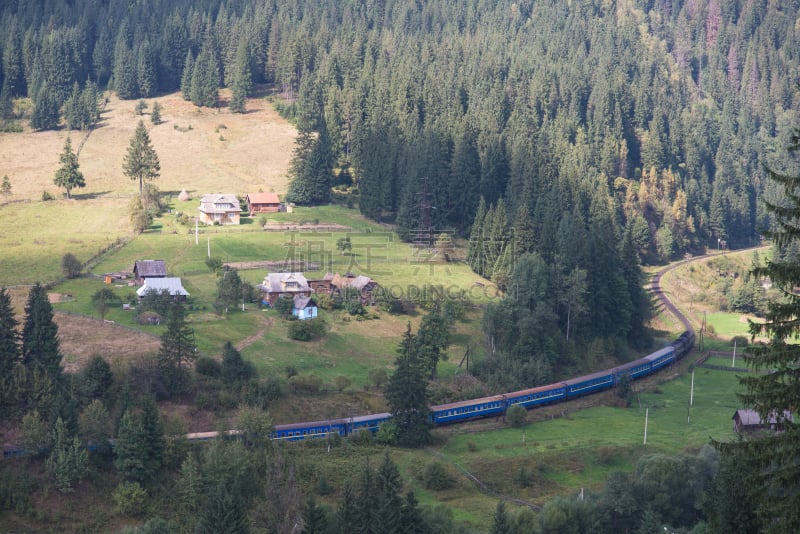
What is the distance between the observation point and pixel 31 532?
52656mm

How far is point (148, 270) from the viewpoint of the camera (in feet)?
288

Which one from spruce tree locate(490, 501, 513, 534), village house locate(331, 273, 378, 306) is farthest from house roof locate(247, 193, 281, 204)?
spruce tree locate(490, 501, 513, 534)

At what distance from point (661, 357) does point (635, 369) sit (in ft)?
18.5

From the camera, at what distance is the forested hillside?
9925cm

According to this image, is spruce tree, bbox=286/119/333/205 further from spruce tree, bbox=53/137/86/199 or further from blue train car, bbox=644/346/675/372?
blue train car, bbox=644/346/675/372

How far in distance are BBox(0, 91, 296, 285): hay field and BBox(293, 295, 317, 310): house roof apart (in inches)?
904

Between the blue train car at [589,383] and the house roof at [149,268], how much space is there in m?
36.4

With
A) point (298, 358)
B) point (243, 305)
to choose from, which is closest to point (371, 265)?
point (243, 305)

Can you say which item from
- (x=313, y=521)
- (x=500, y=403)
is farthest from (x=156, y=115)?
(x=313, y=521)

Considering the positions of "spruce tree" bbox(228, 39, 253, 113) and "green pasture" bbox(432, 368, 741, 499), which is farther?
"spruce tree" bbox(228, 39, 253, 113)

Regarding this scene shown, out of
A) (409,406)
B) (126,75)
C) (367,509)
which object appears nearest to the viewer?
(367,509)

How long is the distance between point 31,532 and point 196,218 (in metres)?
62.3

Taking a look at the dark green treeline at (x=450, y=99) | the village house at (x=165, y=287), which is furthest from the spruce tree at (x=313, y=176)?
the village house at (x=165, y=287)

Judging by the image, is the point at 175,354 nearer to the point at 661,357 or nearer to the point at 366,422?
the point at 366,422
